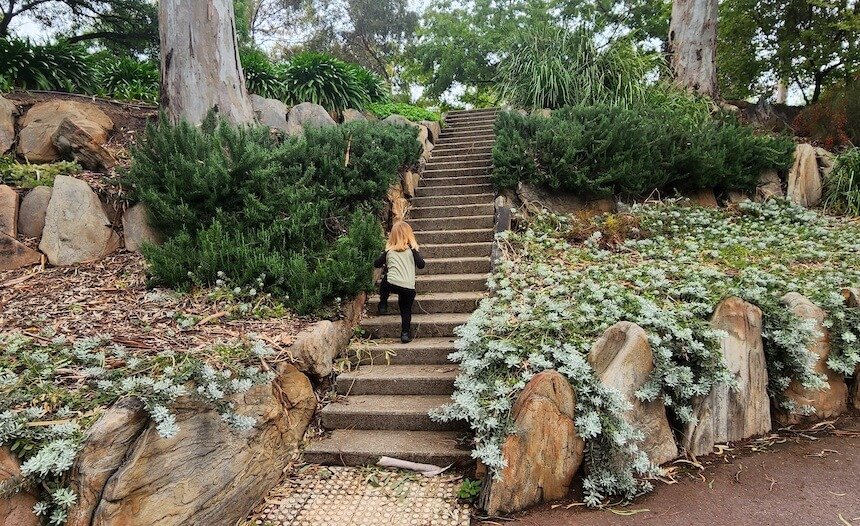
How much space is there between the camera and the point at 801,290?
13.0ft

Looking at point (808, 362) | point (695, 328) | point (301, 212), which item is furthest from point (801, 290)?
point (301, 212)

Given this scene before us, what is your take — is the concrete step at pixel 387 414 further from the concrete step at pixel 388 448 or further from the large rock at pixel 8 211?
the large rock at pixel 8 211

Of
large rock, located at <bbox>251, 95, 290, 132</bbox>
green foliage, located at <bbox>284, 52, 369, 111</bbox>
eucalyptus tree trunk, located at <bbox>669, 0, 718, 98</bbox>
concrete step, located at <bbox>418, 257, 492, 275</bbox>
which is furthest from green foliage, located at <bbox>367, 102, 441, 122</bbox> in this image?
eucalyptus tree trunk, located at <bbox>669, 0, 718, 98</bbox>

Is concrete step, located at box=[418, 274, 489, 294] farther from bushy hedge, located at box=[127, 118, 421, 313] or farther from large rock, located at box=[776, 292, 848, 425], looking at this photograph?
large rock, located at box=[776, 292, 848, 425]

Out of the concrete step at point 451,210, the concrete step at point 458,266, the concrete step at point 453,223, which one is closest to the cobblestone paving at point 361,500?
the concrete step at point 458,266

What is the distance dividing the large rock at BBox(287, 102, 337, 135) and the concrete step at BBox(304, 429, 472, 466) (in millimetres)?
4953

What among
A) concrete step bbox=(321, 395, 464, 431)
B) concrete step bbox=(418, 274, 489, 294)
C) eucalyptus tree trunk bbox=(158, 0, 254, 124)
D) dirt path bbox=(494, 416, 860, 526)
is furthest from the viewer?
eucalyptus tree trunk bbox=(158, 0, 254, 124)

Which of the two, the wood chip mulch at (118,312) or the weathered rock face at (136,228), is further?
the weathered rock face at (136,228)

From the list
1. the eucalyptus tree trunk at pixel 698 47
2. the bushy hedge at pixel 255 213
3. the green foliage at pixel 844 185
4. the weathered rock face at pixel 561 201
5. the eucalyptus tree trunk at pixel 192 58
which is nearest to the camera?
the bushy hedge at pixel 255 213

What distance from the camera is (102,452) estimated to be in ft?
7.23

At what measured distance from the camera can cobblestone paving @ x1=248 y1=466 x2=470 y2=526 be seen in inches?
108

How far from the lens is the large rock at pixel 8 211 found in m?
4.11

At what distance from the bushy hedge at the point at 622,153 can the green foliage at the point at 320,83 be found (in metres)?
2.71

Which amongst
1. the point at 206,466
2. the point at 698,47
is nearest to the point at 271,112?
the point at 206,466
